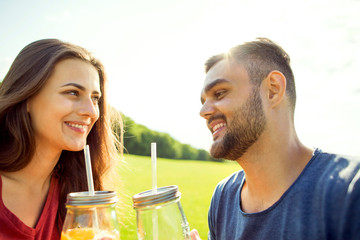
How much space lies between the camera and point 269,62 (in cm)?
238

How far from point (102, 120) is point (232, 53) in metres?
1.56

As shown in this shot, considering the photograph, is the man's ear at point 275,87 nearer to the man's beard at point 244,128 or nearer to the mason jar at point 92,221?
the man's beard at point 244,128

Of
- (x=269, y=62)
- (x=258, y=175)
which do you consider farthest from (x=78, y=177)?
(x=269, y=62)

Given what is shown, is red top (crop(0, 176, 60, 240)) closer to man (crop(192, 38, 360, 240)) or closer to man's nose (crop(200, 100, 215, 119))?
man (crop(192, 38, 360, 240))

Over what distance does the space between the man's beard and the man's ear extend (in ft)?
0.35

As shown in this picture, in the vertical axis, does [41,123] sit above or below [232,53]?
below

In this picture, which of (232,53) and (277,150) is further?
(232,53)

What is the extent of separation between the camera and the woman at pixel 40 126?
8.62 feet

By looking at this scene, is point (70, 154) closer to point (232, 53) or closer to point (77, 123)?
point (77, 123)

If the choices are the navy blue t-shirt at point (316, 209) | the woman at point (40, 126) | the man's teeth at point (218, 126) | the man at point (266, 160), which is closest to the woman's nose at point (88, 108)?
the woman at point (40, 126)

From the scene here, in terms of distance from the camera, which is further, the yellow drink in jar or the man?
the man

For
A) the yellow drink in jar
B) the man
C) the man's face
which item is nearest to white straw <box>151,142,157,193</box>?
the yellow drink in jar

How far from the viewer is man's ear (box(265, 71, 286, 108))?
227 cm

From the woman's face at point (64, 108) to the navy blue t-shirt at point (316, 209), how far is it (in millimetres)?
1477
